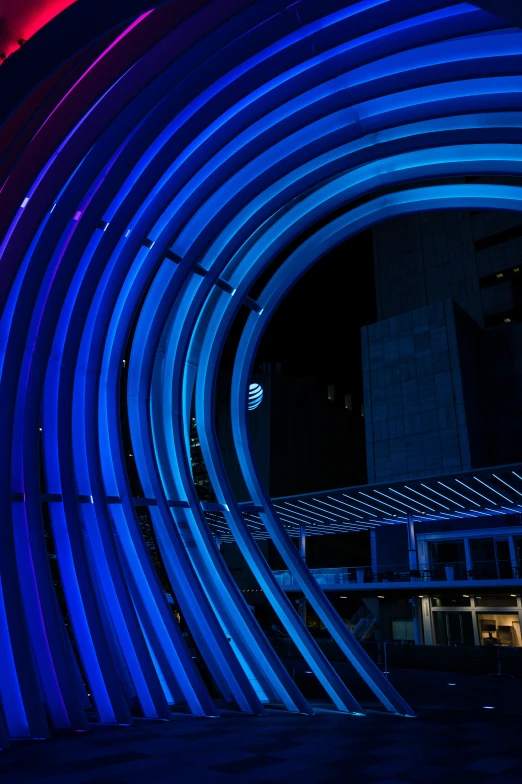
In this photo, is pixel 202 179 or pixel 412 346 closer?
pixel 202 179

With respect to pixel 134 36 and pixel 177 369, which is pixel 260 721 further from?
pixel 134 36

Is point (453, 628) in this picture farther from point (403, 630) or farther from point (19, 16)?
point (19, 16)

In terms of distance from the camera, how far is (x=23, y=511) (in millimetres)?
9617

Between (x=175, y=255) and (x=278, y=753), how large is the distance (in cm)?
804

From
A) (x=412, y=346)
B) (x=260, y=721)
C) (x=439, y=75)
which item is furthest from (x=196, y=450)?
(x=439, y=75)

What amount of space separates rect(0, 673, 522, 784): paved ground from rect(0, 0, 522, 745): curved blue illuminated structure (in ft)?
2.60

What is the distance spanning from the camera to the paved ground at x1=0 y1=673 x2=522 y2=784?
6.36 meters

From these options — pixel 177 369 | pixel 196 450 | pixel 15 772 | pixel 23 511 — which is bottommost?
pixel 15 772

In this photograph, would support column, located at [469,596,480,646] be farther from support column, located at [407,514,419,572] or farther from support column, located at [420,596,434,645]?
support column, located at [407,514,419,572]

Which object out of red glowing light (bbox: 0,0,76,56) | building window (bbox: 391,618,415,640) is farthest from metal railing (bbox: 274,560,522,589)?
red glowing light (bbox: 0,0,76,56)

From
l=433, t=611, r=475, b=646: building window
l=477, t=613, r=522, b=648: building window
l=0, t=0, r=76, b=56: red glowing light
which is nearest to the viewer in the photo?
l=0, t=0, r=76, b=56: red glowing light

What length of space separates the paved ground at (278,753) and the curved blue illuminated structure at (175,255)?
793 millimetres

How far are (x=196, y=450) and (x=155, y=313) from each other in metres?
22.5

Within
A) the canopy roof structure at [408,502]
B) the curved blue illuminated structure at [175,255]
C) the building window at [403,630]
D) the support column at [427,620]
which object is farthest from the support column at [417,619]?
the curved blue illuminated structure at [175,255]
